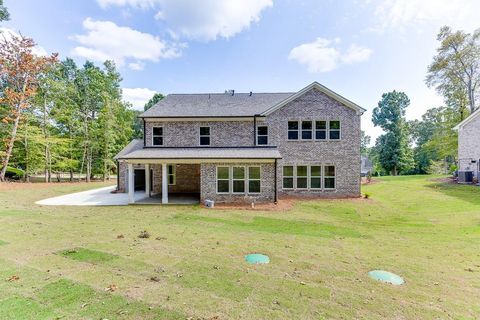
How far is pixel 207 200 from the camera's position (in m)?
15.3

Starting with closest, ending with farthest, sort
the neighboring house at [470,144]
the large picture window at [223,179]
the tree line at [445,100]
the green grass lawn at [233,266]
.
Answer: the green grass lawn at [233,266] → the large picture window at [223,179] → the neighboring house at [470,144] → the tree line at [445,100]

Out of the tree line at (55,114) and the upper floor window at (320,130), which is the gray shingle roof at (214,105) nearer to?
the upper floor window at (320,130)

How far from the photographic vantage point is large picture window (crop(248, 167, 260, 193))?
52.7 ft

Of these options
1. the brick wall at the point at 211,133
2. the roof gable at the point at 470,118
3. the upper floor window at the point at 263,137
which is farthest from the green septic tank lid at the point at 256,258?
the roof gable at the point at 470,118

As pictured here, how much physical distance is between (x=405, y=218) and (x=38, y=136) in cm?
3684

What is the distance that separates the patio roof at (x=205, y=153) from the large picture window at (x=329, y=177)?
14.5 ft

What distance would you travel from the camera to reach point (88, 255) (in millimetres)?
6840

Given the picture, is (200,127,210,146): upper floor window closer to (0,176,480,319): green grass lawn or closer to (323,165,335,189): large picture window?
(0,176,480,319): green grass lawn

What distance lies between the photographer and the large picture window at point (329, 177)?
1830 centimetres

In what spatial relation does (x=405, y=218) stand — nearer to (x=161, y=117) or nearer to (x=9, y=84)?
(x=161, y=117)

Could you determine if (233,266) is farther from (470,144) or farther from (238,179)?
(470,144)

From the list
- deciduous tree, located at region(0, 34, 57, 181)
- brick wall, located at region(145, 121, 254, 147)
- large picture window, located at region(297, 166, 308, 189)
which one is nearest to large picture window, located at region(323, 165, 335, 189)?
large picture window, located at region(297, 166, 308, 189)

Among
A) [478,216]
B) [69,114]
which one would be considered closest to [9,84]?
[69,114]

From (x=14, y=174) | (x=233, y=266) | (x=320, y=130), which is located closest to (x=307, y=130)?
(x=320, y=130)
